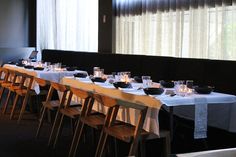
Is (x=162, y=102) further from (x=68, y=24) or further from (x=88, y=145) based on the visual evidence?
(x=68, y=24)

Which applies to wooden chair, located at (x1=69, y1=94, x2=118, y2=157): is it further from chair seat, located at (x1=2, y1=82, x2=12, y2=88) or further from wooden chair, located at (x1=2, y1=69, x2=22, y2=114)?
chair seat, located at (x1=2, y1=82, x2=12, y2=88)

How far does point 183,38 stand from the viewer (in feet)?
19.5

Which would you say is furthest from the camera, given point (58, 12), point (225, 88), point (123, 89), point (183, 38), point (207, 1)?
point (58, 12)

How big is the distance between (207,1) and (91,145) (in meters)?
2.59

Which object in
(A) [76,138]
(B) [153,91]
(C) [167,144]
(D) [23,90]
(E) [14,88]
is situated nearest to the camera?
(C) [167,144]

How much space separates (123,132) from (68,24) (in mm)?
5775

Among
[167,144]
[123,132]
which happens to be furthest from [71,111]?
[167,144]

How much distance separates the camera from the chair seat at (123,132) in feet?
→ 11.1

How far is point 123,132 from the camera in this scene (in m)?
3.51

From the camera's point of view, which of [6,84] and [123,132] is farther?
[6,84]

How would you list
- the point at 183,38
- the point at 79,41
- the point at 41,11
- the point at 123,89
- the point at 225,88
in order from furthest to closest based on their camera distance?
1. the point at 41,11
2. the point at 79,41
3. the point at 183,38
4. the point at 225,88
5. the point at 123,89

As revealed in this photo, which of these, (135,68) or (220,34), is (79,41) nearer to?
(135,68)

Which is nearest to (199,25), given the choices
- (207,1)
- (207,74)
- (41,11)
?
(207,1)

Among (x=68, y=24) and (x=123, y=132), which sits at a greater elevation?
(x=68, y=24)
